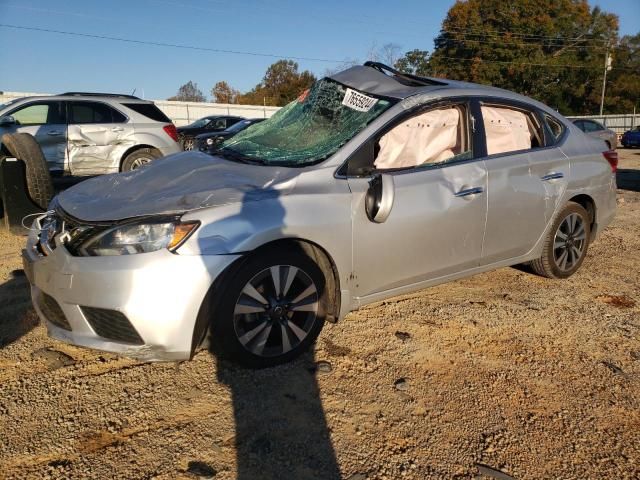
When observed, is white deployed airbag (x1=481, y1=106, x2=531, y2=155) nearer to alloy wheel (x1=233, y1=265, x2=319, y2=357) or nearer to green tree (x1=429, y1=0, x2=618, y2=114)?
alloy wheel (x1=233, y1=265, x2=319, y2=357)

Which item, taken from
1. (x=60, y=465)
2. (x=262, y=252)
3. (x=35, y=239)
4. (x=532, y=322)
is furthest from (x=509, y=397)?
(x=35, y=239)

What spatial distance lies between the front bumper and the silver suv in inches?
241

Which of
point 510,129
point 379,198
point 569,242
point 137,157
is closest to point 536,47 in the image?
point 137,157

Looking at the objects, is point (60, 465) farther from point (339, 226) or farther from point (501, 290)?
point (501, 290)

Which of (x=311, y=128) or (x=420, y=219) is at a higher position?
(x=311, y=128)

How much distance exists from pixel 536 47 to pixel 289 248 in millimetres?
53396

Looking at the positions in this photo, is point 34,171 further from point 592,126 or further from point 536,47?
point 536,47

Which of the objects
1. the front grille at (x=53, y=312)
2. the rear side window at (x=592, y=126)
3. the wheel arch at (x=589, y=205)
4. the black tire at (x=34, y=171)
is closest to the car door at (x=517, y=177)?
the wheel arch at (x=589, y=205)

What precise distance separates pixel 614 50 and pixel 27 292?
198 ft

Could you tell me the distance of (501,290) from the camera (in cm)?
417

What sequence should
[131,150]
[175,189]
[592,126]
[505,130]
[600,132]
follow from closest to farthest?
1. [175,189]
2. [505,130]
3. [131,150]
4. [600,132]
5. [592,126]

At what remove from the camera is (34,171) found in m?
5.47

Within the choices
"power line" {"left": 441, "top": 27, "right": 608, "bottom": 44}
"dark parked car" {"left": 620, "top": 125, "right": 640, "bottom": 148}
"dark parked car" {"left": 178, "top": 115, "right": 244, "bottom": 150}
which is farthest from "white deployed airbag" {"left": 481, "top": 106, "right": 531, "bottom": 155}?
"power line" {"left": 441, "top": 27, "right": 608, "bottom": 44}

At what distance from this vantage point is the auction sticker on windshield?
3.38 metres
